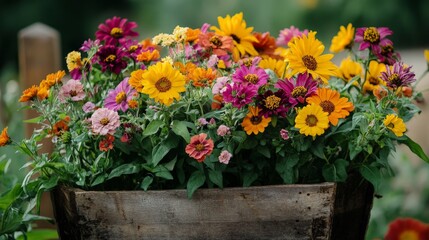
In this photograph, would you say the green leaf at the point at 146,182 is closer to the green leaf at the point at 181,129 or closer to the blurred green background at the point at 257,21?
the green leaf at the point at 181,129

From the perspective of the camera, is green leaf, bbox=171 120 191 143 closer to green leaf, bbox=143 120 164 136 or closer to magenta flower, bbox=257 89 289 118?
green leaf, bbox=143 120 164 136

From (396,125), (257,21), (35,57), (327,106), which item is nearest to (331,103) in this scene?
(327,106)

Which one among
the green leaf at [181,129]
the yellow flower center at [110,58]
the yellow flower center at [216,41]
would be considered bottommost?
the green leaf at [181,129]

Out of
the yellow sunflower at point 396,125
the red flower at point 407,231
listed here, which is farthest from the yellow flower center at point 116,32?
the red flower at point 407,231

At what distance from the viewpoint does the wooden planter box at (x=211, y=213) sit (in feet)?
4.06

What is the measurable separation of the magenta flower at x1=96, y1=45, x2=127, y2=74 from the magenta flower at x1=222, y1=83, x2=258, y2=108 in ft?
0.84

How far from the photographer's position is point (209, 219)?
4.13 feet

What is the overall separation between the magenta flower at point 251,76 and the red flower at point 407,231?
547mm

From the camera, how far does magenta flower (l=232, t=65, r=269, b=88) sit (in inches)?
48.6

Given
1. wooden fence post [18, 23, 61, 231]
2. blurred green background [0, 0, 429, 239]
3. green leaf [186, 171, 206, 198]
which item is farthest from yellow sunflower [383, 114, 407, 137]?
wooden fence post [18, 23, 61, 231]

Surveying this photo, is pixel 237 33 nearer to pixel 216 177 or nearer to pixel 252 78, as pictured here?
pixel 252 78

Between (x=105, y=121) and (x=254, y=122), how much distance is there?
0.81 feet

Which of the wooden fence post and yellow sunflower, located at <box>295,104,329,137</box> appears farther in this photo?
the wooden fence post

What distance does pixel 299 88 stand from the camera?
124cm
